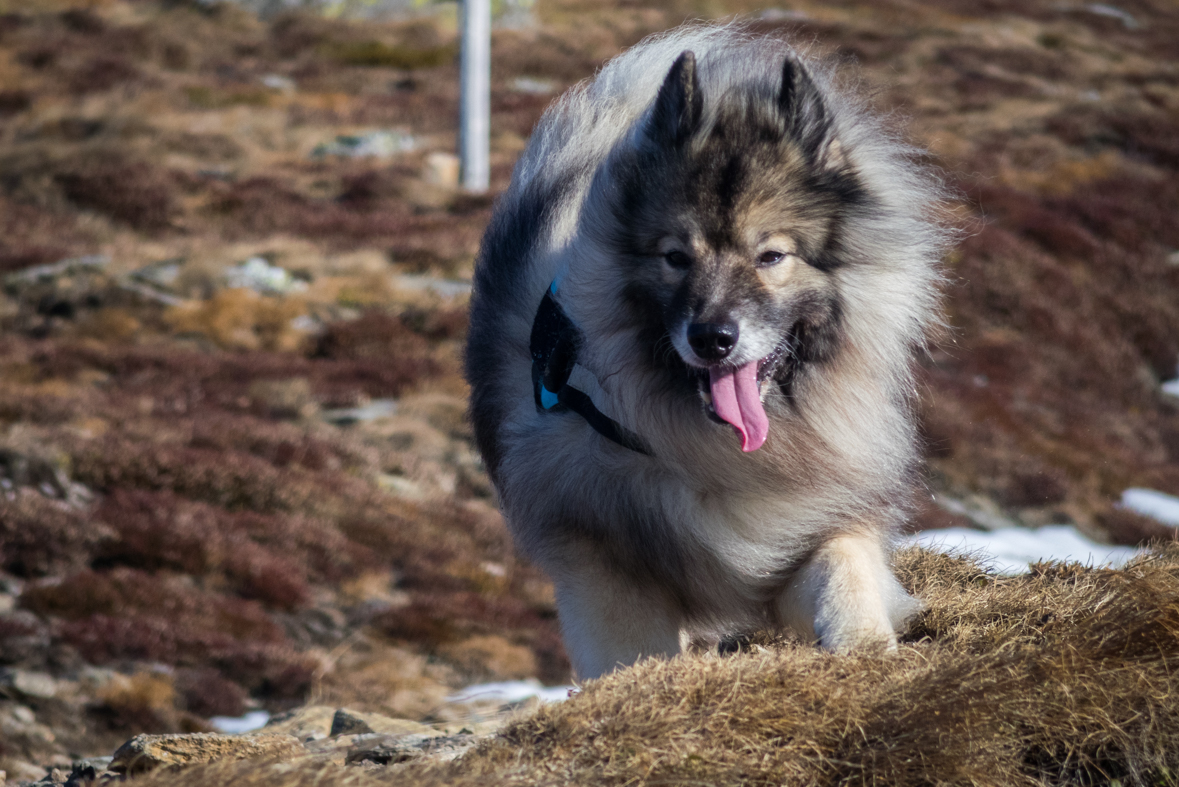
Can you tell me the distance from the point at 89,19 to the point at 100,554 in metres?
26.1

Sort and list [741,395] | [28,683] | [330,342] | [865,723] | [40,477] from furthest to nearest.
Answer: [330,342] < [40,477] < [28,683] < [741,395] < [865,723]

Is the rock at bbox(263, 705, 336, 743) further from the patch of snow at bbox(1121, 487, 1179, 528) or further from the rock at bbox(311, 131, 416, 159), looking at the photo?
the rock at bbox(311, 131, 416, 159)

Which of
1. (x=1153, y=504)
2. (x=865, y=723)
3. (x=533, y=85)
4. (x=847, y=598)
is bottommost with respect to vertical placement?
(x=1153, y=504)

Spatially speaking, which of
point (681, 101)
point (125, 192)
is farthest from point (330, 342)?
point (681, 101)

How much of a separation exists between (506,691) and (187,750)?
14.8 feet

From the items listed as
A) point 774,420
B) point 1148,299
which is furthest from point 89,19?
point 774,420

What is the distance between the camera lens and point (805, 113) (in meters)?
3.13

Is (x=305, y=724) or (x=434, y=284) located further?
(x=434, y=284)

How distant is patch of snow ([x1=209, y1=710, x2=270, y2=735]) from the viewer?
6.46 meters

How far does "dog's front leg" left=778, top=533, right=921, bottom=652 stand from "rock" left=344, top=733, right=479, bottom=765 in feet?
3.66

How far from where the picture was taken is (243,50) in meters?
29.3

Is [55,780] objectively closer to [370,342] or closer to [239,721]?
[239,721]

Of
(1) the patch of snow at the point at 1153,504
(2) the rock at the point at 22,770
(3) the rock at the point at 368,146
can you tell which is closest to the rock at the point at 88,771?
(2) the rock at the point at 22,770

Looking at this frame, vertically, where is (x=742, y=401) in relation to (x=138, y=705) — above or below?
above
